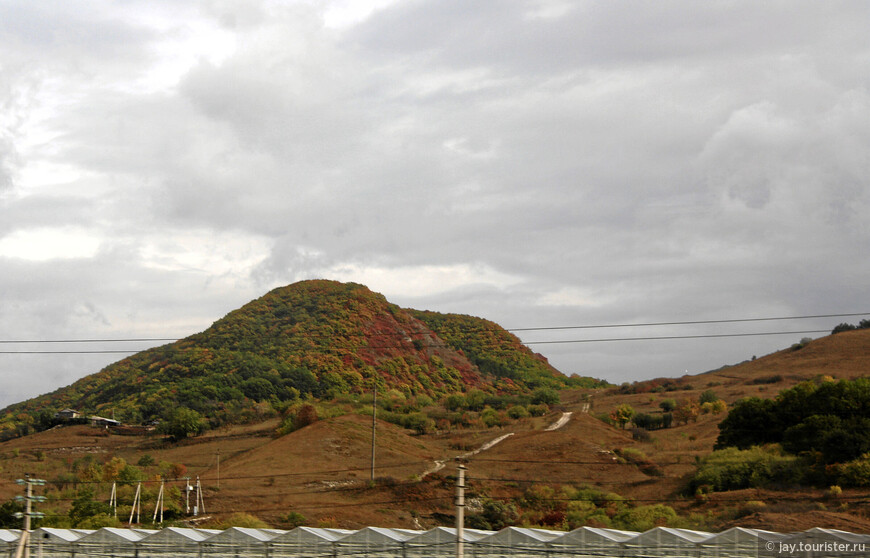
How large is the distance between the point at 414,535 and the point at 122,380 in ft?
370

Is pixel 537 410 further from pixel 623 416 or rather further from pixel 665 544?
pixel 665 544

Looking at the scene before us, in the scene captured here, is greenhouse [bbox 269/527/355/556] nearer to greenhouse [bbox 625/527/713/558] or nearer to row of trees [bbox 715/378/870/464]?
greenhouse [bbox 625/527/713/558]

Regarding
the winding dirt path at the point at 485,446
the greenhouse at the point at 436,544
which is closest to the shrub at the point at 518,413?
the winding dirt path at the point at 485,446

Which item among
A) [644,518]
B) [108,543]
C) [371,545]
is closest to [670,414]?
[644,518]

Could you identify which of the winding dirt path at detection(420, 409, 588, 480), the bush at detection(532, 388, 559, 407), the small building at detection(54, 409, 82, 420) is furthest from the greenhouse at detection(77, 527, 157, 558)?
the bush at detection(532, 388, 559, 407)

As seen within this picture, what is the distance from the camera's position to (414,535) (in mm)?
31922

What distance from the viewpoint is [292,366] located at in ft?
432

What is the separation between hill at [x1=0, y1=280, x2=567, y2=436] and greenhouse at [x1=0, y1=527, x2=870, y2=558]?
66.5 metres

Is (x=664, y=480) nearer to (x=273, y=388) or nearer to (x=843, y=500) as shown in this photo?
(x=843, y=500)

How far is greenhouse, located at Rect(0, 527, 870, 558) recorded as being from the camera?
89.1 ft

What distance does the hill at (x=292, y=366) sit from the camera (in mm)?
113375

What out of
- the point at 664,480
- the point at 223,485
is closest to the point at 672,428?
the point at 664,480

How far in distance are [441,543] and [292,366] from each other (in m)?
106

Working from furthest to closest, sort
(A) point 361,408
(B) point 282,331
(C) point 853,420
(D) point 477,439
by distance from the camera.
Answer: (B) point 282,331 < (A) point 361,408 < (D) point 477,439 < (C) point 853,420
